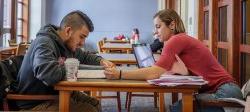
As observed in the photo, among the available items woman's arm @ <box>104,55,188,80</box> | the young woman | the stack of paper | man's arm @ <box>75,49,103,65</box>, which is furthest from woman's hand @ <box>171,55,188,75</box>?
man's arm @ <box>75,49,103,65</box>

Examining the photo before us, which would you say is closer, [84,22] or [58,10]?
[84,22]

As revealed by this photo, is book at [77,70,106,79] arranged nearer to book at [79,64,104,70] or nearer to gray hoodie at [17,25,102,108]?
gray hoodie at [17,25,102,108]

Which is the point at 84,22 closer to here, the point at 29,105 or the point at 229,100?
the point at 29,105

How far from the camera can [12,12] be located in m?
9.30

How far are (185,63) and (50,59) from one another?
2.73 feet

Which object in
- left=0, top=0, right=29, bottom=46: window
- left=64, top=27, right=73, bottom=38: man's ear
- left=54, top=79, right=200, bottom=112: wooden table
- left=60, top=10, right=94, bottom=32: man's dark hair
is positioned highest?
left=0, top=0, right=29, bottom=46: window

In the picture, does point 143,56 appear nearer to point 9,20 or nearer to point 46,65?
point 46,65

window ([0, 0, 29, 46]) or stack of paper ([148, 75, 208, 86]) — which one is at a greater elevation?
window ([0, 0, 29, 46])

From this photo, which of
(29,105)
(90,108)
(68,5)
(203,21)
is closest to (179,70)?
(90,108)

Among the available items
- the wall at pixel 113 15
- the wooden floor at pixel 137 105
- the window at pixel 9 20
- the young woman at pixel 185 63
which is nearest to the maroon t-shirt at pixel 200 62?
the young woman at pixel 185 63

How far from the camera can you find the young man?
1850 mm

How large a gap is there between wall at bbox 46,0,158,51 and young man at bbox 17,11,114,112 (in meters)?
9.81

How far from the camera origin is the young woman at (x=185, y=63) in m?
2.08

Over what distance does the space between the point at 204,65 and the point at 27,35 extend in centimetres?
931
